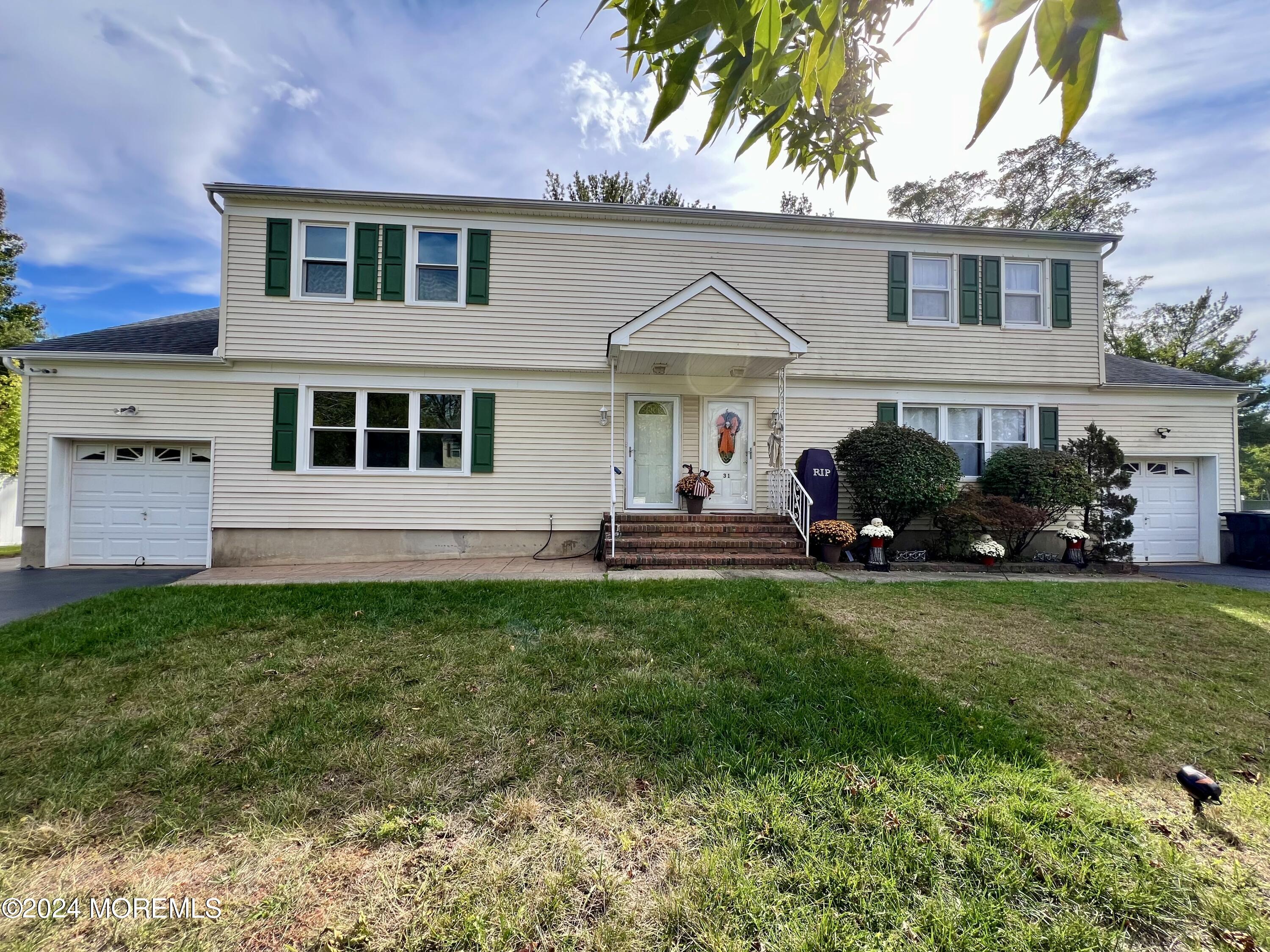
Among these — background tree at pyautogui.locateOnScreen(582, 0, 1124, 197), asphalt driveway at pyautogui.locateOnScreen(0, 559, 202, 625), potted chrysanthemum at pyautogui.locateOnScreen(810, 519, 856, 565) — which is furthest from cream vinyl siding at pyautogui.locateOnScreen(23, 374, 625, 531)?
background tree at pyautogui.locateOnScreen(582, 0, 1124, 197)

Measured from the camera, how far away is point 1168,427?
31.5 ft

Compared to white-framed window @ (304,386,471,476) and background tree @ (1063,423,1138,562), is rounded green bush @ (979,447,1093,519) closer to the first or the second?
background tree @ (1063,423,1138,562)

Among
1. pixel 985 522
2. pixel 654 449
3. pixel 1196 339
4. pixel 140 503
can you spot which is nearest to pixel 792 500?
pixel 654 449

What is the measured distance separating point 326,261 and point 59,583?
6.19 meters

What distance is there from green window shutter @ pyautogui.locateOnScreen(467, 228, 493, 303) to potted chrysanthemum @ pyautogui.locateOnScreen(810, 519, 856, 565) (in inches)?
243

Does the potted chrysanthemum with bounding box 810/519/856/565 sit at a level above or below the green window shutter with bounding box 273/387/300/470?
below

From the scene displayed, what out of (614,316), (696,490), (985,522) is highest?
(614,316)

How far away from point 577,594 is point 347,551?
17.2ft

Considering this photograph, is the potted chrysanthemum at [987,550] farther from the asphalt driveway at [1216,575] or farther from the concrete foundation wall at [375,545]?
the concrete foundation wall at [375,545]

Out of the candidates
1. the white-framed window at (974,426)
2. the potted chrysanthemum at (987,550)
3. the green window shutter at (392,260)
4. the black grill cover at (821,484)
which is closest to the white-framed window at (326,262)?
the green window shutter at (392,260)

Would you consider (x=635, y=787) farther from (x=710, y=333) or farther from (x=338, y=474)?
(x=338, y=474)

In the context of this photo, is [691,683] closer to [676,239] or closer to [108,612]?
[108,612]

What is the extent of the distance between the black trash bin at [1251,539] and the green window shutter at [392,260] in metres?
16.3

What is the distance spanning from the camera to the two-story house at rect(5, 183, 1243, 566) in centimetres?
812
